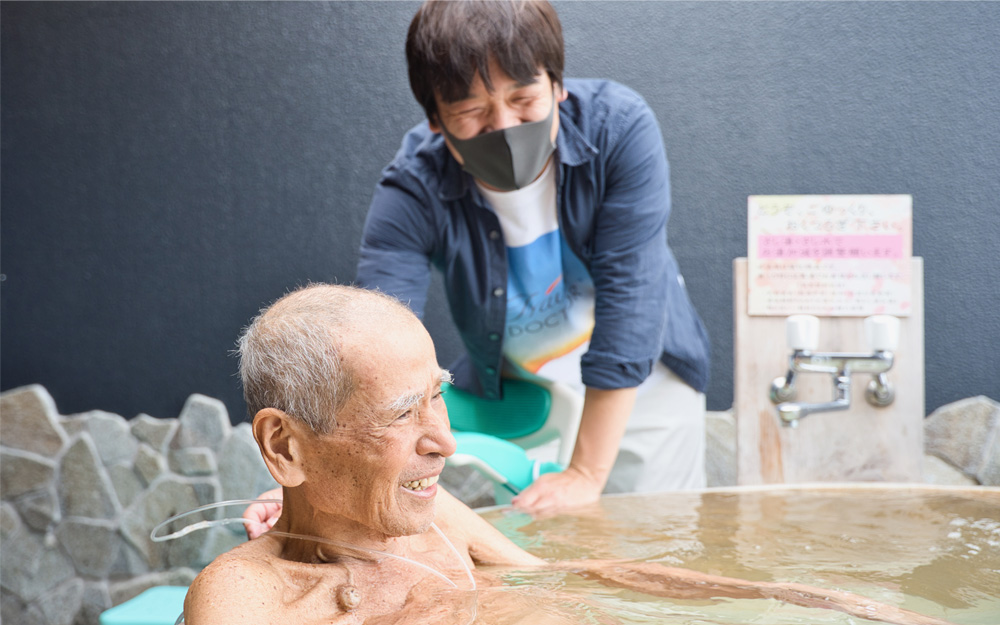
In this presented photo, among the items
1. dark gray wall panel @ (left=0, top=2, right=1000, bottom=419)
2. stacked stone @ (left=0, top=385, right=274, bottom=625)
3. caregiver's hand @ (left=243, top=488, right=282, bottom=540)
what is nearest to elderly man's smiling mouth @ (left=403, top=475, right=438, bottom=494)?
caregiver's hand @ (left=243, top=488, right=282, bottom=540)

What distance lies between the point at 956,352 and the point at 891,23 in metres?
1.26

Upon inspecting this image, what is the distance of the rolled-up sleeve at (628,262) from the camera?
1855 millimetres

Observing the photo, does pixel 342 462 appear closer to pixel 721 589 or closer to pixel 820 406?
pixel 721 589

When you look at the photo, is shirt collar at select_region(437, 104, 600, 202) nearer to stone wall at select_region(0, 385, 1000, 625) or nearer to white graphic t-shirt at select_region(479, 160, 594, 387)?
white graphic t-shirt at select_region(479, 160, 594, 387)

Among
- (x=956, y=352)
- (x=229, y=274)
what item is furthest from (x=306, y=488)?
(x=956, y=352)

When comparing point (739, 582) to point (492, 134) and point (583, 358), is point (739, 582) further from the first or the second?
point (492, 134)

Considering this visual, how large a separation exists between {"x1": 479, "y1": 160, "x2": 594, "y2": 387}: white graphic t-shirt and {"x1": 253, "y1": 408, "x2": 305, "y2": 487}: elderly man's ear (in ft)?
3.33

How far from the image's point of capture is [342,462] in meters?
1.08

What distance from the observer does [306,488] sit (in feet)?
3.71

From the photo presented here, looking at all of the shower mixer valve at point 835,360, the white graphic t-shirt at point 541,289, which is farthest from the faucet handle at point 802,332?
the white graphic t-shirt at point 541,289

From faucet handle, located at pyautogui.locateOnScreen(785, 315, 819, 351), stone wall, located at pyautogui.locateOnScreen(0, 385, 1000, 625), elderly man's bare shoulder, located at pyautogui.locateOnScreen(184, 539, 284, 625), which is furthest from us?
stone wall, located at pyautogui.locateOnScreen(0, 385, 1000, 625)

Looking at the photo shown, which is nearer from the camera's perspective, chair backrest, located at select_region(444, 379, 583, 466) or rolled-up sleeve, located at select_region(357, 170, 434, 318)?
rolled-up sleeve, located at select_region(357, 170, 434, 318)

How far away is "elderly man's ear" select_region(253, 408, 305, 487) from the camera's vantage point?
1.08 meters

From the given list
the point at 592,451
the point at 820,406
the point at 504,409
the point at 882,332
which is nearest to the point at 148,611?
the point at 504,409
